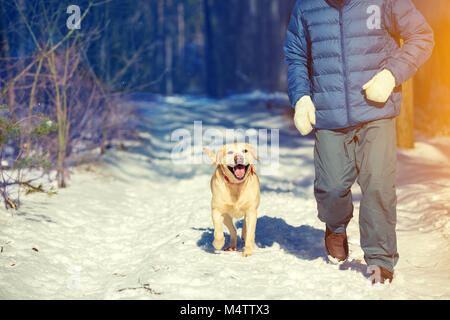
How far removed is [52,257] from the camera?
16.3 feet

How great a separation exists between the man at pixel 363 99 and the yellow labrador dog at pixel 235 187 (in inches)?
23.3

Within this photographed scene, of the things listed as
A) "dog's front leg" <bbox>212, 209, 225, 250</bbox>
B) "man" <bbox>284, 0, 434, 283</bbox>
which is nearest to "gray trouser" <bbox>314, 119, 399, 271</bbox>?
"man" <bbox>284, 0, 434, 283</bbox>

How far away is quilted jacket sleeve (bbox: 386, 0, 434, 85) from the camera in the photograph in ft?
12.1

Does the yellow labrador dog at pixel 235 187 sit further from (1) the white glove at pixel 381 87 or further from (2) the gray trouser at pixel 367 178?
(1) the white glove at pixel 381 87

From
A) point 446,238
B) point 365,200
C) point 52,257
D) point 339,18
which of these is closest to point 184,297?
point 365,200

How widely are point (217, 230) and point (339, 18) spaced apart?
6.84 ft

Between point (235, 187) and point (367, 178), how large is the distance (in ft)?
3.84

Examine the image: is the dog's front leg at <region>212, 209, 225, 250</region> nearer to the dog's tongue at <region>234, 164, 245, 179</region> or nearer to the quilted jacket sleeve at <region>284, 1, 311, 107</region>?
the dog's tongue at <region>234, 164, 245, 179</region>

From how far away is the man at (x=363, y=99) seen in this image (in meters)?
3.73

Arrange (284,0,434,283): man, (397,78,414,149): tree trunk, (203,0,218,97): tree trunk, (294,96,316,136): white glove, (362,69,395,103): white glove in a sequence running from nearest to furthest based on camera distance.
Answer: (362,69,395,103): white glove → (284,0,434,283): man → (294,96,316,136): white glove → (397,78,414,149): tree trunk → (203,0,218,97): tree trunk
